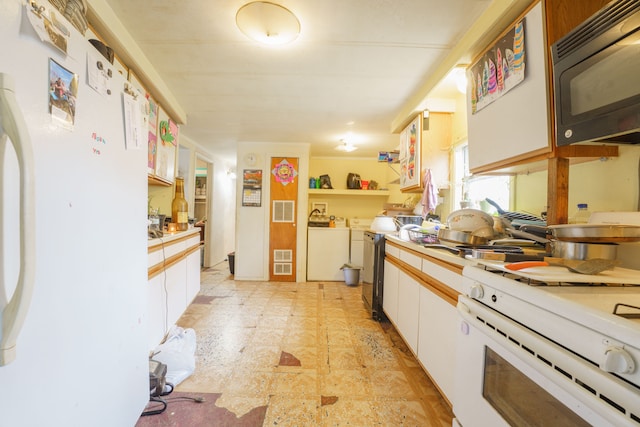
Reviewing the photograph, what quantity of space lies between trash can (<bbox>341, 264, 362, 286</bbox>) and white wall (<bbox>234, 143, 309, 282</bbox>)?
721mm

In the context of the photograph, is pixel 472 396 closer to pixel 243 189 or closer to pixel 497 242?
pixel 497 242

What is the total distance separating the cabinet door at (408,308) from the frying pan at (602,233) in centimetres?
91

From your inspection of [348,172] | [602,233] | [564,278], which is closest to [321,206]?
[348,172]

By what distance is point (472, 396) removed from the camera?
90 centimetres

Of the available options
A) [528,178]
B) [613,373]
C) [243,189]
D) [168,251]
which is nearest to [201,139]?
[243,189]

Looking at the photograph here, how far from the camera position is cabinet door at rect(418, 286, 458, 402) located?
1263mm

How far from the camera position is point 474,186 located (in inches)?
90.0

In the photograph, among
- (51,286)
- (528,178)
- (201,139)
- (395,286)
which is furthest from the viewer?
(201,139)

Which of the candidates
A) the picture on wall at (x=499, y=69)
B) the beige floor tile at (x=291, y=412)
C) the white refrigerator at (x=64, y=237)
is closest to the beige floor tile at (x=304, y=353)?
the beige floor tile at (x=291, y=412)

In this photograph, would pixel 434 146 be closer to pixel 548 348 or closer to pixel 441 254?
pixel 441 254

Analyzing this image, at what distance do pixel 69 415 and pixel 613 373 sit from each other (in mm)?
1382

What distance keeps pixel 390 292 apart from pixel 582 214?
1452 millimetres

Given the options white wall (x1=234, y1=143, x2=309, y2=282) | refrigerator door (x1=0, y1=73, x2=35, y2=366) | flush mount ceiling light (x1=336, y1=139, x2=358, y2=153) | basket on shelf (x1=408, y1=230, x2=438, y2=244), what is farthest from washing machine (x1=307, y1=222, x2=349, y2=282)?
refrigerator door (x1=0, y1=73, x2=35, y2=366)

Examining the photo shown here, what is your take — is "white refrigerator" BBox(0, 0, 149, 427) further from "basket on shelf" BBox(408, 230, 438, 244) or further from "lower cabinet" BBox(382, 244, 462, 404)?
"basket on shelf" BBox(408, 230, 438, 244)
